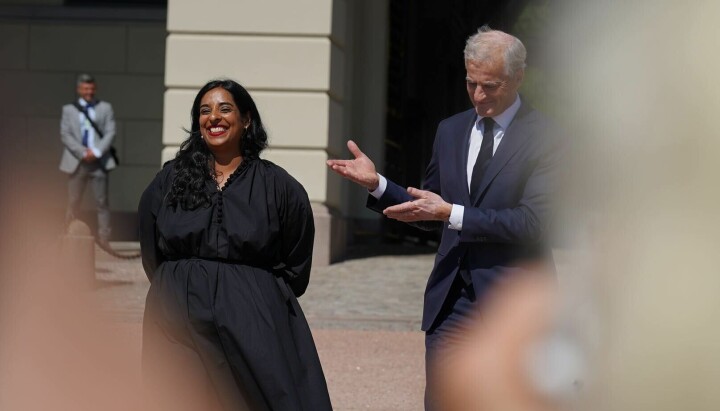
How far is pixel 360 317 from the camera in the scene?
10188mm

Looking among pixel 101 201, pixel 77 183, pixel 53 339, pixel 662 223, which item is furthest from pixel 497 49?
pixel 77 183

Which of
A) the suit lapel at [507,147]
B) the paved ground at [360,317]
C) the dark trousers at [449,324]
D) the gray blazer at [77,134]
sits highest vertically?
the suit lapel at [507,147]

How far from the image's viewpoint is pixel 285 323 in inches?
205

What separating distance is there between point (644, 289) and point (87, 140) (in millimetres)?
9469

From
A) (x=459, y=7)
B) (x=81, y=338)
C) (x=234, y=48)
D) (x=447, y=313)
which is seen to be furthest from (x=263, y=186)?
(x=459, y=7)

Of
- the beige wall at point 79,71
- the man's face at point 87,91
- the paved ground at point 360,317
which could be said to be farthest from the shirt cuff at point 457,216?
the beige wall at point 79,71

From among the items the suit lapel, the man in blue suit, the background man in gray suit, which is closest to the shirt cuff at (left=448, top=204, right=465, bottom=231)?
the man in blue suit

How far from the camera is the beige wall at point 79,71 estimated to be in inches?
639

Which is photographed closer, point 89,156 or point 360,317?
point 360,317

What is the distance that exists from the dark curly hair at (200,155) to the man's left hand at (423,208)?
32.6 inches

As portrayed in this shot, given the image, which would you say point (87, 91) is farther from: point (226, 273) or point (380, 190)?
point (380, 190)

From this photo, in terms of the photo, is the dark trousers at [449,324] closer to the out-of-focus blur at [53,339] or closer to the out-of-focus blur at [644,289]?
the out-of-focus blur at [644,289]

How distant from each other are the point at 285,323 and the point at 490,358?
847mm

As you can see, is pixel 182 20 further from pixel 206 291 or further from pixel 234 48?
pixel 206 291
